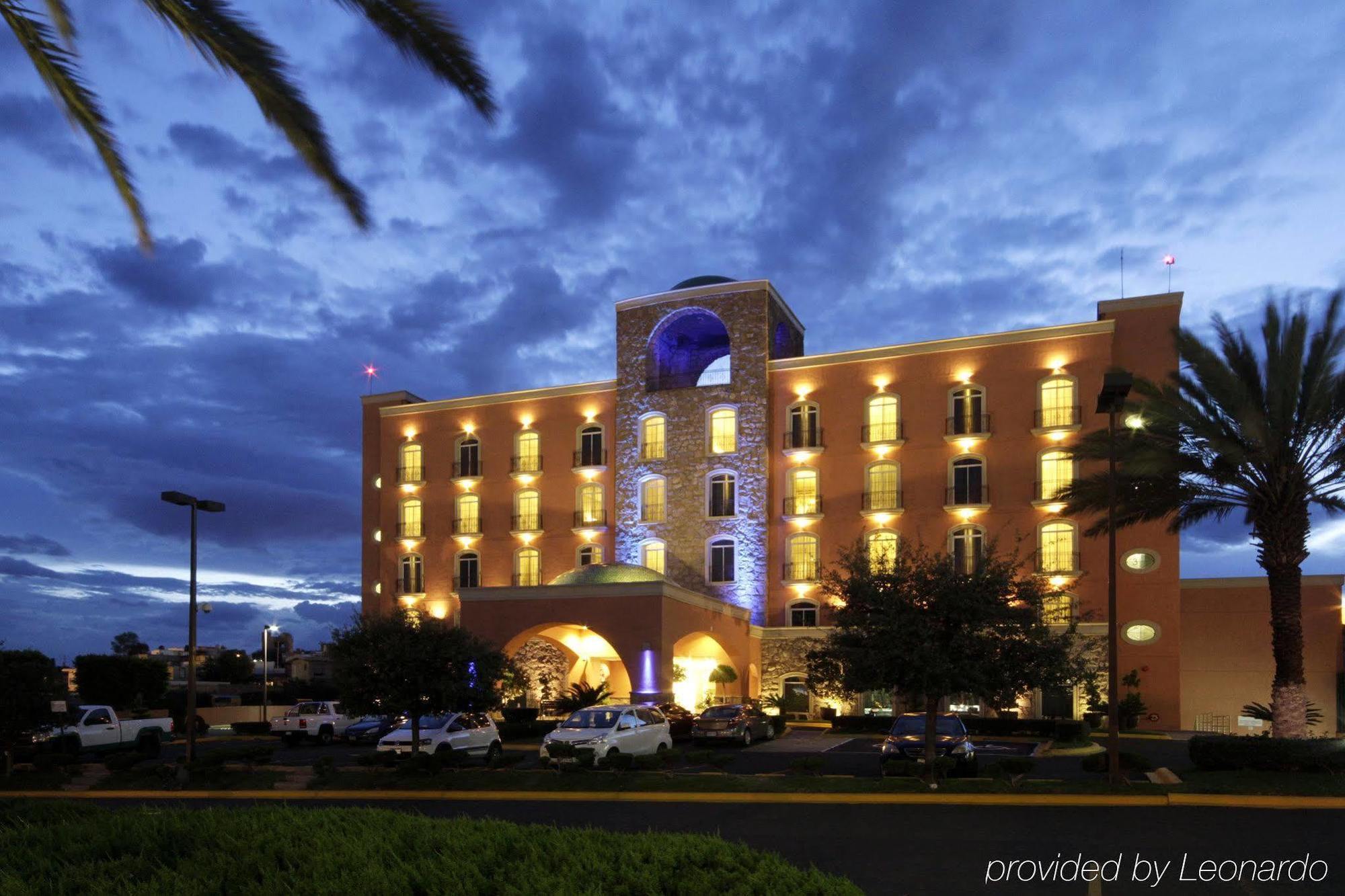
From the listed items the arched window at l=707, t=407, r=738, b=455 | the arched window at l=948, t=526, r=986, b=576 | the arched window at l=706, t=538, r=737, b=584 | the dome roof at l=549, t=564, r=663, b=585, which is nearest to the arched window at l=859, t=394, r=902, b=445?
the arched window at l=948, t=526, r=986, b=576

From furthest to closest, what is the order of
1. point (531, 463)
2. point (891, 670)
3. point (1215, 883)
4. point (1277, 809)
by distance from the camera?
point (531, 463), point (891, 670), point (1277, 809), point (1215, 883)

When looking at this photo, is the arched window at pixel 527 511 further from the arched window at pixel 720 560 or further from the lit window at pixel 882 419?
the lit window at pixel 882 419

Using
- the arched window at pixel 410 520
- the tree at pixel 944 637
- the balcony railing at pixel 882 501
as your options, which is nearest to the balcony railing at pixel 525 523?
the arched window at pixel 410 520

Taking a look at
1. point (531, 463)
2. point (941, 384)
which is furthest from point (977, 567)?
point (531, 463)

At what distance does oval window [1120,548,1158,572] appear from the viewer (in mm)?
40188

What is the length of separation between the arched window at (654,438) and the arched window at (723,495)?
8.73 feet

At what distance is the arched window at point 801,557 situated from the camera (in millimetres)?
44688

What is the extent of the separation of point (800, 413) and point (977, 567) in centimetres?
A: 2579

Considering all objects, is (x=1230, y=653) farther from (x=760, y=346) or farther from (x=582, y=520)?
(x=582, y=520)

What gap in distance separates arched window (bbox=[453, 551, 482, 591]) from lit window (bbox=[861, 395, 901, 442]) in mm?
19048

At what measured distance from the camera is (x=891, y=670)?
2014 centimetres

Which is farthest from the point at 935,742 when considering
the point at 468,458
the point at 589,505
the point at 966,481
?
the point at 468,458

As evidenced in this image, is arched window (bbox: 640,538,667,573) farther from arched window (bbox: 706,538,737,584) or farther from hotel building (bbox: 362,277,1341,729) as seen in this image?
arched window (bbox: 706,538,737,584)

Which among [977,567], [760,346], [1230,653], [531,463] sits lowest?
[1230,653]
